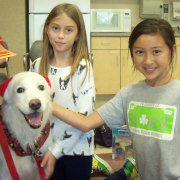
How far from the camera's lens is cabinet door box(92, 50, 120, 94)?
3908 mm

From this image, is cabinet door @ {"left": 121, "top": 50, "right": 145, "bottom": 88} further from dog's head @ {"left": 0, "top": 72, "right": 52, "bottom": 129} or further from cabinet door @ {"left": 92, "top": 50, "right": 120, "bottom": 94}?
dog's head @ {"left": 0, "top": 72, "right": 52, "bottom": 129}

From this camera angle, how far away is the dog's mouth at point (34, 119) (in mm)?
941

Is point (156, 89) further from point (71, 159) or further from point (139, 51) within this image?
point (71, 159)

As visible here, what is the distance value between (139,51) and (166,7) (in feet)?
12.4

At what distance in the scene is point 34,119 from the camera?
3.12 ft

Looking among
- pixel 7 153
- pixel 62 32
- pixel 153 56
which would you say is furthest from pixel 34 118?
pixel 153 56

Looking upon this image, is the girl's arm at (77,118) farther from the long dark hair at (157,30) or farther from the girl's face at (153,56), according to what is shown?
the long dark hair at (157,30)

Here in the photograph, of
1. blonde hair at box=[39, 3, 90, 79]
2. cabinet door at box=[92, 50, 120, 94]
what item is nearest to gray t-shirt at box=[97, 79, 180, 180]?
blonde hair at box=[39, 3, 90, 79]

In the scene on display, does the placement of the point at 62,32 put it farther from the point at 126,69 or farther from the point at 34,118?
the point at 126,69

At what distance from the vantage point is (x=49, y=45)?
1.31 meters

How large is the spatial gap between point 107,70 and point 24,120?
10.0 ft

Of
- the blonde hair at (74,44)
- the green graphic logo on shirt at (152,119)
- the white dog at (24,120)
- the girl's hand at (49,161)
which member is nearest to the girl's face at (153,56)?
the green graphic logo on shirt at (152,119)

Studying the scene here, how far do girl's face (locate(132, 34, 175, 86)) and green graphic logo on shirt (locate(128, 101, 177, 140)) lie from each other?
4.9 inches

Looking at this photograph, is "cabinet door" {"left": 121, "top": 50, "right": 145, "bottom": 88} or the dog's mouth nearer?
the dog's mouth
